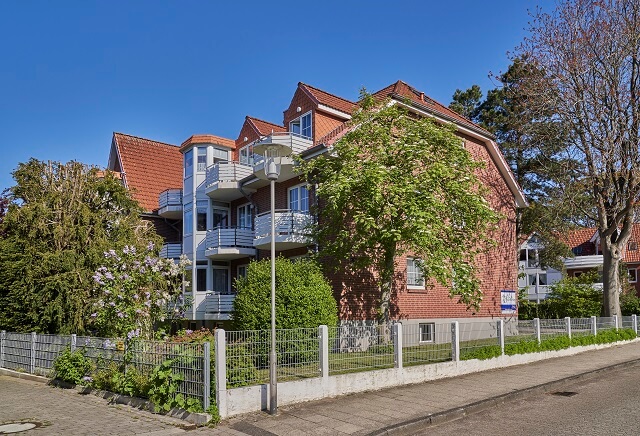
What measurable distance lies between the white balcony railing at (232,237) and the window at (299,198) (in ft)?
8.58

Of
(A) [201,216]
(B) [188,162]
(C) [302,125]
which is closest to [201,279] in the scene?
(A) [201,216]

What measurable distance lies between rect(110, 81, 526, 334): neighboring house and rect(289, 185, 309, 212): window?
38 mm

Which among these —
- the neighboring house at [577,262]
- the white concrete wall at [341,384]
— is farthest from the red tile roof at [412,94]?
the neighboring house at [577,262]

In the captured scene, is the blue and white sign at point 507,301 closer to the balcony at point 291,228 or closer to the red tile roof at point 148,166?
the balcony at point 291,228

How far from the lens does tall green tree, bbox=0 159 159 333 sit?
15984 millimetres

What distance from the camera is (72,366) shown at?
13.0 metres

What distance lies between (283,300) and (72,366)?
5145 mm

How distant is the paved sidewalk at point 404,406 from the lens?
8.76 m

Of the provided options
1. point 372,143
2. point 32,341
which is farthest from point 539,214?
point 32,341

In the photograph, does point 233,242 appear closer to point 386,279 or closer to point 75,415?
point 386,279

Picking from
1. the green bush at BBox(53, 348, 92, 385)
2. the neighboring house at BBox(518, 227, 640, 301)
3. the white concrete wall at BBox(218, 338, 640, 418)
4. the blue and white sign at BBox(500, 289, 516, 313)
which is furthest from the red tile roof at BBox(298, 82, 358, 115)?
the neighboring house at BBox(518, 227, 640, 301)

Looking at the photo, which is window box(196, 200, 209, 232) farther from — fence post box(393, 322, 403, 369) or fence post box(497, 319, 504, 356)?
fence post box(393, 322, 403, 369)

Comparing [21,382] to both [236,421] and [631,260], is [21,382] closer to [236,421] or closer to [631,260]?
[236,421]

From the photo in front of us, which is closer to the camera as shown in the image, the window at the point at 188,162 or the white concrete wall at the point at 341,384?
the white concrete wall at the point at 341,384
